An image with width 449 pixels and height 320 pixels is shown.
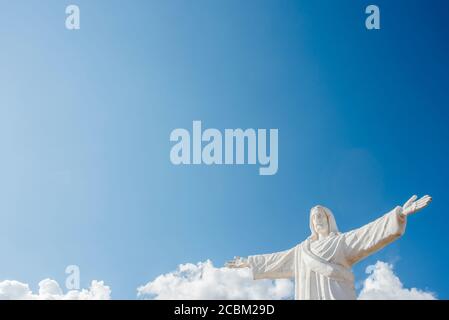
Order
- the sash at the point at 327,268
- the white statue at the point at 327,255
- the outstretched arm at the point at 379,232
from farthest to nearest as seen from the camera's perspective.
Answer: the sash at the point at 327,268 < the white statue at the point at 327,255 < the outstretched arm at the point at 379,232

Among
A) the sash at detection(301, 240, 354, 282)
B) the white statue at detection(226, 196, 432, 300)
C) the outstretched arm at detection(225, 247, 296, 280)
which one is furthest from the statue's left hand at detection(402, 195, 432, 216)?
the outstretched arm at detection(225, 247, 296, 280)

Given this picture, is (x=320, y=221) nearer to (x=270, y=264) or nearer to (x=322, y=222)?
(x=322, y=222)

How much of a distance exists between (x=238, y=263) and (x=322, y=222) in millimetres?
2265

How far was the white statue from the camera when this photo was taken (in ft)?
47.1

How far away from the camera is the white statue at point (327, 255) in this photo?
1434cm

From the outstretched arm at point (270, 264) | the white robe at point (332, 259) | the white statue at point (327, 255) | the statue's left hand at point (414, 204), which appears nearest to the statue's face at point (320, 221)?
the white statue at point (327, 255)

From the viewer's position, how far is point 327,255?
15.0m

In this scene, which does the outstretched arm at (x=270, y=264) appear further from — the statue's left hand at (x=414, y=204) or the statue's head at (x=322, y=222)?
the statue's left hand at (x=414, y=204)

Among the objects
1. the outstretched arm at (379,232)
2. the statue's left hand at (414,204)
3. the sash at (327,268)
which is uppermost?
the statue's left hand at (414,204)
